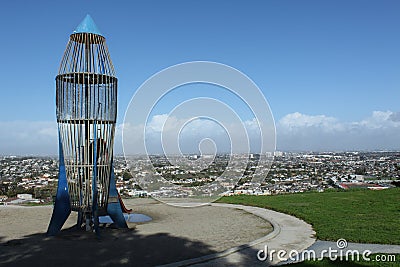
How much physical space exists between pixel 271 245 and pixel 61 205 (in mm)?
5437

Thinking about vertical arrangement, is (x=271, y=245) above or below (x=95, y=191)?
below

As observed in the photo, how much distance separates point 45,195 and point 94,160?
968cm

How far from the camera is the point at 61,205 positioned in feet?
34.1

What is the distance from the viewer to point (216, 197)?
18.1m

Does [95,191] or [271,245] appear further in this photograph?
[95,191]

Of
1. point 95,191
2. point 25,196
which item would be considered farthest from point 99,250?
point 25,196

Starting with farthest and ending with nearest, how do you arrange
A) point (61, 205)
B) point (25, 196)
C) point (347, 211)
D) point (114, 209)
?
point (25, 196) → point (347, 211) → point (114, 209) → point (61, 205)

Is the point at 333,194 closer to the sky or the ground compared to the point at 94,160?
closer to the ground

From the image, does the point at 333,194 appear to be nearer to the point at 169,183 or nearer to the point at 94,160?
the point at 169,183

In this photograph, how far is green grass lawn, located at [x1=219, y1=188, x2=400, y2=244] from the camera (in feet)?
31.9

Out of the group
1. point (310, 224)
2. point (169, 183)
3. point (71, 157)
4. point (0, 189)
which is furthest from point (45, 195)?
point (310, 224)

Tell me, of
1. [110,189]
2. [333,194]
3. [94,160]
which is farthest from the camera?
[333,194]

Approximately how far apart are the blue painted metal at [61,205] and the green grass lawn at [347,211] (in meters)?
6.45

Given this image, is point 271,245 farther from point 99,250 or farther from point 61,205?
point 61,205
